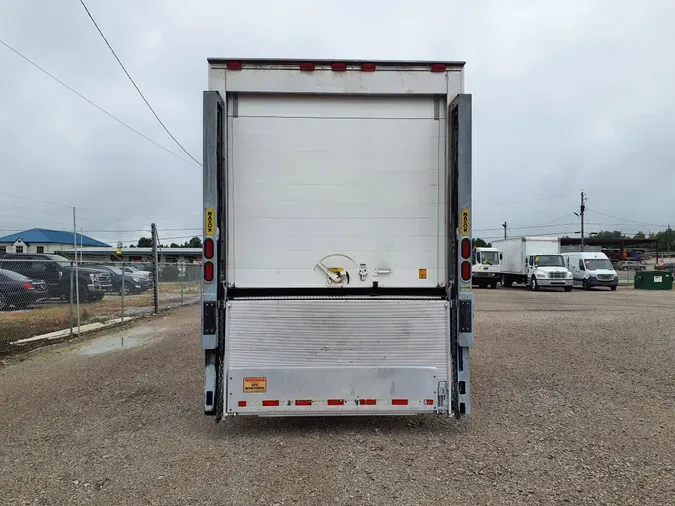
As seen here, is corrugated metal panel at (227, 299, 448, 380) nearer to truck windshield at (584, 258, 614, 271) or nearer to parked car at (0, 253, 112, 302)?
parked car at (0, 253, 112, 302)

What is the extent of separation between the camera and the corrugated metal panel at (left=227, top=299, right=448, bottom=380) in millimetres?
4230

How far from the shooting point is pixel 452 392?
4406mm

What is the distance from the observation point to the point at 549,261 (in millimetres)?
28250

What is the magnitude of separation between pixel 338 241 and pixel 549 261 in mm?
26643

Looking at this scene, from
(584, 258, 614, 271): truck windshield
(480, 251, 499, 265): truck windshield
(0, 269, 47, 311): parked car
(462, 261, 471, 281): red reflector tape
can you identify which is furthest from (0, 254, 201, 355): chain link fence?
(584, 258, 614, 271): truck windshield

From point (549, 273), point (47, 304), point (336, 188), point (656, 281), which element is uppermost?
point (336, 188)

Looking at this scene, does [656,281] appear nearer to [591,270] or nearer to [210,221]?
[591,270]

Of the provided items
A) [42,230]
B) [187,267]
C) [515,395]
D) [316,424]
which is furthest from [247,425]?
[42,230]

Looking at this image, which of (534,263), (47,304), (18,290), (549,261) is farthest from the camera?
(534,263)

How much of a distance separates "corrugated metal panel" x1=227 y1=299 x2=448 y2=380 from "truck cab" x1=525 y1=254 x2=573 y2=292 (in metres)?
25.3

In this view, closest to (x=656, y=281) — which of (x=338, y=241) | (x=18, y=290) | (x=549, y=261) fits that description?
(x=549, y=261)

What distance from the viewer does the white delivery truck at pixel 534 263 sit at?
27422 millimetres

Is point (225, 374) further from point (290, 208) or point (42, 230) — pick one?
point (42, 230)

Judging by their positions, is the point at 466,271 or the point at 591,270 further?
the point at 591,270
